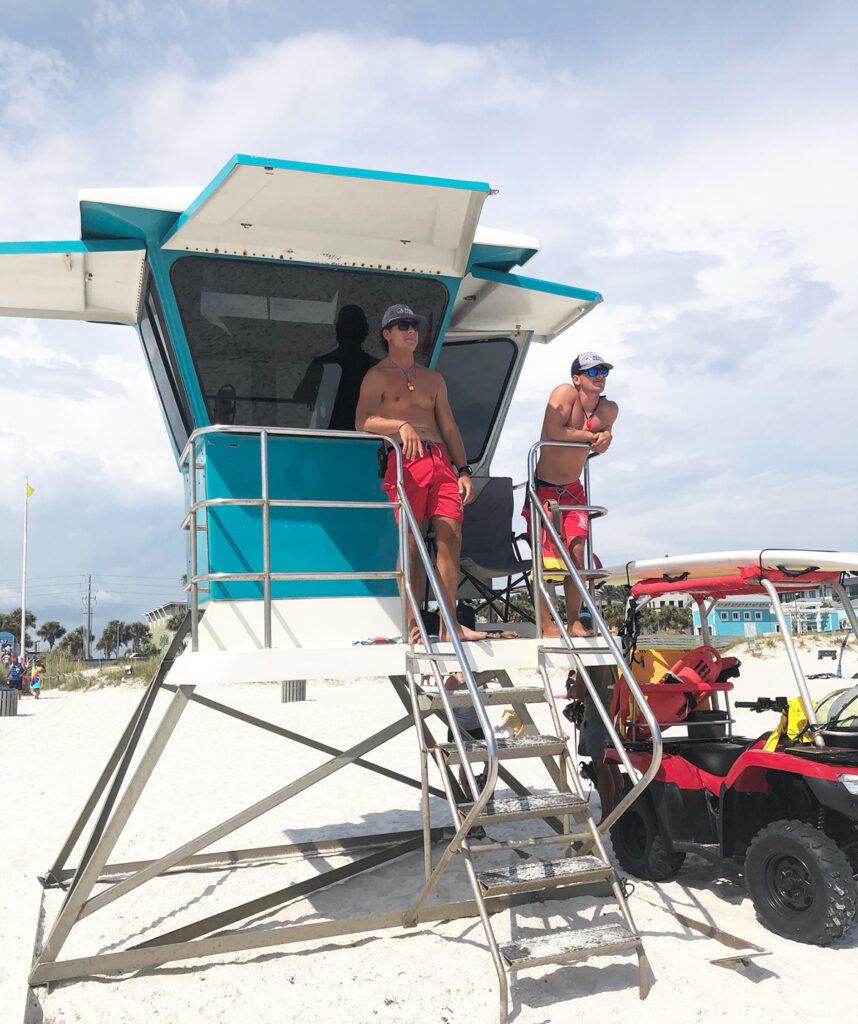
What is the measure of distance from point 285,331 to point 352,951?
4155mm

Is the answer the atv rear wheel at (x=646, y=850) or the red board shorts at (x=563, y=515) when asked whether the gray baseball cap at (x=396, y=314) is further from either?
the atv rear wheel at (x=646, y=850)

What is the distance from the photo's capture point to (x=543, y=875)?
4.72 m

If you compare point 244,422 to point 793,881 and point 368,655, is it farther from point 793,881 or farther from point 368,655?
point 793,881

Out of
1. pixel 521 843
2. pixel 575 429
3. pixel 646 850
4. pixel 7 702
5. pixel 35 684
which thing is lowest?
pixel 646 850

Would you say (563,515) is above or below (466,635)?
above

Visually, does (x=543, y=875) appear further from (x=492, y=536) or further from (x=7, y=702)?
(x=7, y=702)

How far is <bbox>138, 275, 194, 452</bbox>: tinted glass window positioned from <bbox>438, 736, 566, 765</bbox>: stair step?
126 inches

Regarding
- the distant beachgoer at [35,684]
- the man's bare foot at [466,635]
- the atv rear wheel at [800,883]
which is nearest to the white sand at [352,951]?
the atv rear wheel at [800,883]

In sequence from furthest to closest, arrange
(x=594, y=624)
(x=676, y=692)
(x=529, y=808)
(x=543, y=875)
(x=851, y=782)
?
(x=676, y=692)
(x=594, y=624)
(x=851, y=782)
(x=529, y=808)
(x=543, y=875)

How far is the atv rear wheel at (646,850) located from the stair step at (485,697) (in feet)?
6.24

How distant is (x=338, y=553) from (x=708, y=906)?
3561mm

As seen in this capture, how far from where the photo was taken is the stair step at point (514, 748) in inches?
192

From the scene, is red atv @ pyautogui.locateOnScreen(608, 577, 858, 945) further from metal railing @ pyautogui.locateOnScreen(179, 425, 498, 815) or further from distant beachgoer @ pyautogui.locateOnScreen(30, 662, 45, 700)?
distant beachgoer @ pyautogui.locateOnScreen(30, 662, 45, 700)

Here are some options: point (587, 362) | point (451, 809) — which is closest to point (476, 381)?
point (587, 362)
